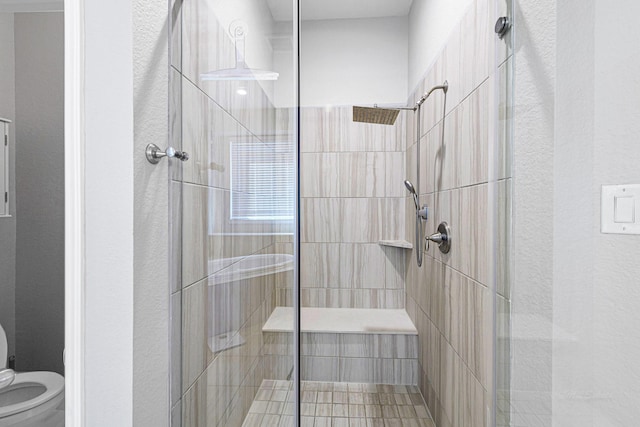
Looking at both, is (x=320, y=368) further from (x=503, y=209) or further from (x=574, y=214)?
(x=574, y=214)

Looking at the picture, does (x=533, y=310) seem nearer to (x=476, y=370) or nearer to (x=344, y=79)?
(x=476, y=370)

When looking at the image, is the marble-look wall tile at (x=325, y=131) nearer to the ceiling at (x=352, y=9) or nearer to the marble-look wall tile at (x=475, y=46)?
the ceiling at (x=352, y=9)

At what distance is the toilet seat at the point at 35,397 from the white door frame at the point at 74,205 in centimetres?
2

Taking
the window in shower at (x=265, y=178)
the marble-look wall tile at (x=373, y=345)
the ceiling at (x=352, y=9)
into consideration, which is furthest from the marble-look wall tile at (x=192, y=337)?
the ceiling at (x=352, y=9)

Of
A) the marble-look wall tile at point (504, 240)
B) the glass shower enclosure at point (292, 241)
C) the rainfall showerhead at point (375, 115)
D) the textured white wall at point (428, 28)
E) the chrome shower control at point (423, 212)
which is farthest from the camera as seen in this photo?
the rainfall showerhead at point (375, 115)

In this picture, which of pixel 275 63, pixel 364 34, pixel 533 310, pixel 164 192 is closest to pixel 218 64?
pixel 275 63

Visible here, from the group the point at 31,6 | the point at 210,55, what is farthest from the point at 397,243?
the point at 31,6

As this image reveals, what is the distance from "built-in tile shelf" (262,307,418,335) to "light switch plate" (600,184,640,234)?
1404 mm

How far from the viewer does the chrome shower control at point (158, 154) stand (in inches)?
37.5

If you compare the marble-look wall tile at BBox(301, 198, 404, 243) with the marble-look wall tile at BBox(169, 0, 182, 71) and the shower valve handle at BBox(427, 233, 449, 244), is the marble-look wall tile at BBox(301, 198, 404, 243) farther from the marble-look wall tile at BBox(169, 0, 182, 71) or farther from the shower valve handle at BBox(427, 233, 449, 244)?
the marble-look wall tile at BBox(169, 0, 182, 71)

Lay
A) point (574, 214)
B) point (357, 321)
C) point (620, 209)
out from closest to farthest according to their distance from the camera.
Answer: point (620, 209) → point (574, 214) → point (357, 321)

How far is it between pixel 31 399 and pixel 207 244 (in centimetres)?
52

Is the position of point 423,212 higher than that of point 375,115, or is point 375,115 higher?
point 375,115

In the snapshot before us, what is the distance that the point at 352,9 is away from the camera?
7.30ft
